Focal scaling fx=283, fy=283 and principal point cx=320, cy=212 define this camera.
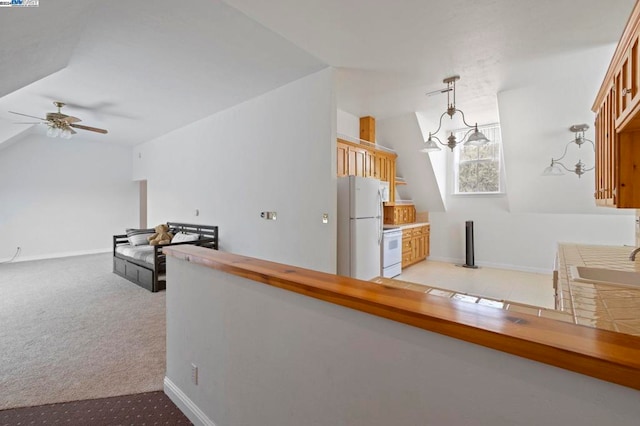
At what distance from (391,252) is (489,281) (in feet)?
6.12

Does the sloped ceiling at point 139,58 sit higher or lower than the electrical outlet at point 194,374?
higher

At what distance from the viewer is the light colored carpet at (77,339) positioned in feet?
7.13

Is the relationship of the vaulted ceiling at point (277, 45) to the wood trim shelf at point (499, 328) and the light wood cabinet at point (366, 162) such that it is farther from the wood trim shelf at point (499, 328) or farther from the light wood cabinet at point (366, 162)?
the wood trim shelf at point (499, 328)

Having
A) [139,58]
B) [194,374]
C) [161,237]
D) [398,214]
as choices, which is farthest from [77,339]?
[398,214]

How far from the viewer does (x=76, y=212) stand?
288 inches

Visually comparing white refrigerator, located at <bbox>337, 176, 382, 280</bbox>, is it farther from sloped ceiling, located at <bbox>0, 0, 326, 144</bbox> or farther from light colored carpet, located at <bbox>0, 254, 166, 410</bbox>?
light colored carpet, located at <bbox>0, 254, 166, 410</bbox>

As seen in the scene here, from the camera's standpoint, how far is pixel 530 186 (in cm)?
540

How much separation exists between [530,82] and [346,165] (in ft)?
9.03

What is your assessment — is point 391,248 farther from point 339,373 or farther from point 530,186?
point 339,373

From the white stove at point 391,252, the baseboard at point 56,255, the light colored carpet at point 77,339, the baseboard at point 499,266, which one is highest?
the white stove at point 391,252

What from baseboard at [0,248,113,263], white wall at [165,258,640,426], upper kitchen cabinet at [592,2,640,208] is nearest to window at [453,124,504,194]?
upper kitchen cabinet at [592,2,640,208]

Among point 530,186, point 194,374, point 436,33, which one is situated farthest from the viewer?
point 530,186

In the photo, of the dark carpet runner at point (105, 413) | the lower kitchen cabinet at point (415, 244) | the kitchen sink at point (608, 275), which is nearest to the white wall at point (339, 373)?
the dark carpet runner at point (105, 413)

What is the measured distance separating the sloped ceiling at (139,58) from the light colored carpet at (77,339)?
8.60 ft
